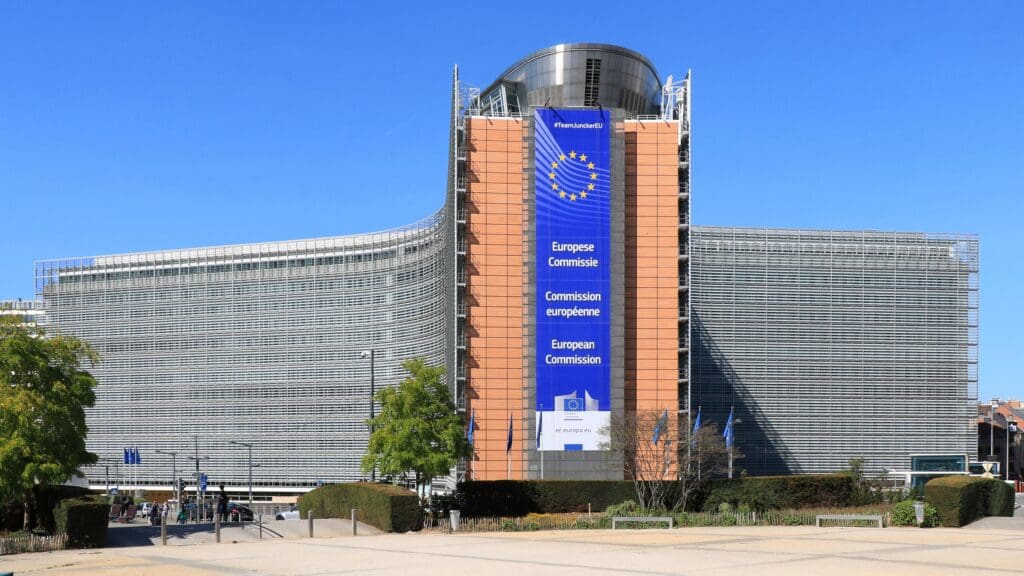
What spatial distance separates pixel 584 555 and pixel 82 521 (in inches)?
753

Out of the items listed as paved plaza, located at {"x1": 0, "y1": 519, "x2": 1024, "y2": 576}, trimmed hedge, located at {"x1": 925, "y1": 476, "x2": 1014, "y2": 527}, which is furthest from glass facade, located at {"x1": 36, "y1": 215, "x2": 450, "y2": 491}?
paved plaza, located at {"x1": 0, "y1": 519, "x2": 1024, "y2": 576}

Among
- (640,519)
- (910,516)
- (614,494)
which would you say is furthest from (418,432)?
(910,516)

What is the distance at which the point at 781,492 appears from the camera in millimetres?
62875

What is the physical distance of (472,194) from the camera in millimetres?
84188

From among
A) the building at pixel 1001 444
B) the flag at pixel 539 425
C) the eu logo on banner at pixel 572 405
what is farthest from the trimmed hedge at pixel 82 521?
the building at pixel 1001 444

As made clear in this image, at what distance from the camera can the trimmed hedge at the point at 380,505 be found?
2015 inches

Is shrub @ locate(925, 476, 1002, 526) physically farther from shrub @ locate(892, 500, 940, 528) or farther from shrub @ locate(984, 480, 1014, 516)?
shrub @ locate(984, 480, 1014, 516)

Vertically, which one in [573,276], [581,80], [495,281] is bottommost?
[495,281]

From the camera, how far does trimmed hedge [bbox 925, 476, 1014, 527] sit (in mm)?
51469

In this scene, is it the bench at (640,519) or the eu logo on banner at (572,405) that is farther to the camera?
the eu logo on banner at (572,405)

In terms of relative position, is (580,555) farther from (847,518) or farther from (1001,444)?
(1001,444)

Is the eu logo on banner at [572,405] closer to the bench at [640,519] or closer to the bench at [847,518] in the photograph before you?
the bench at [640,519]

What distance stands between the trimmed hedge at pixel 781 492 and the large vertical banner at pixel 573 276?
61.0 ft

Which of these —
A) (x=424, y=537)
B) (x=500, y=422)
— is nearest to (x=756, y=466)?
(x=500, y=422)
